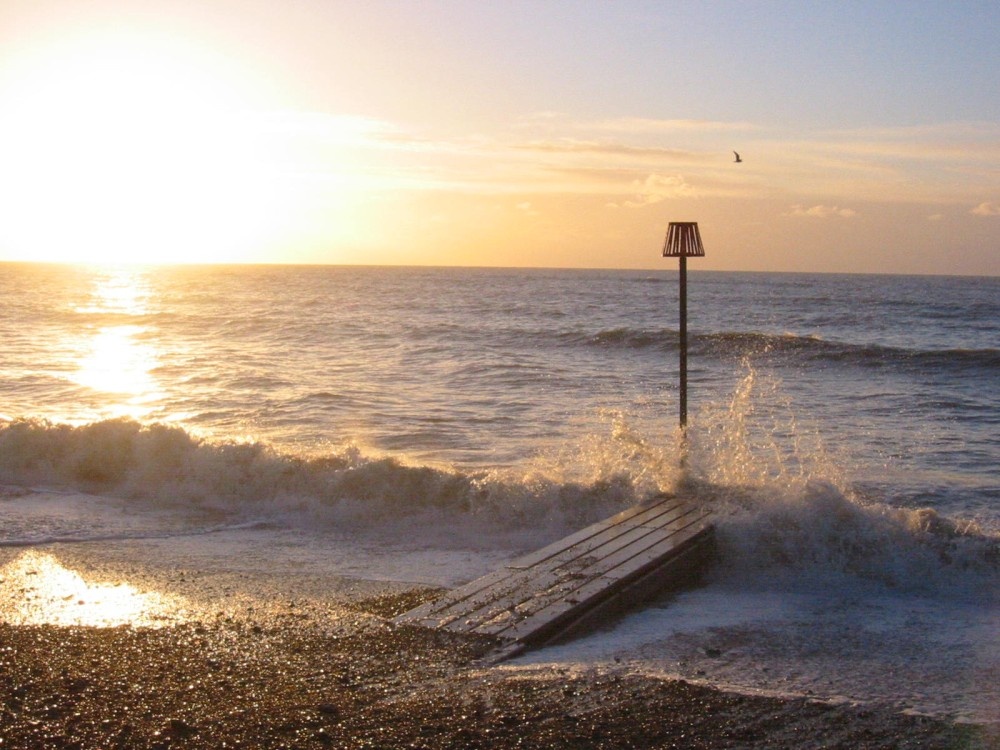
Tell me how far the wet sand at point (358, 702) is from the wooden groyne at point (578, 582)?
0.89 feet

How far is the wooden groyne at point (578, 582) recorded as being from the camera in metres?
5.87

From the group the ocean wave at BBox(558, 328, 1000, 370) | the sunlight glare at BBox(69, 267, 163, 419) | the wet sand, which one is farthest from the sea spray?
the ocean wave at BBox(558, 328, 1000, 370)

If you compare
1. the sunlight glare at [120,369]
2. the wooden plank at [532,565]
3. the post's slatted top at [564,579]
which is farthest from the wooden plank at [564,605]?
the sunlight glare at [120,369]

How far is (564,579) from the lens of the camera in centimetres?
660

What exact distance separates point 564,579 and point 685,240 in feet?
12.2

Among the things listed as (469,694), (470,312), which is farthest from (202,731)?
(470,312)

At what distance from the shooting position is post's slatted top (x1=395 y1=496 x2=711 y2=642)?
5.89 metres

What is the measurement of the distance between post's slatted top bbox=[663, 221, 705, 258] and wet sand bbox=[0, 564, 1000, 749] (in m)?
4.56

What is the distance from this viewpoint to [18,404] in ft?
54.6

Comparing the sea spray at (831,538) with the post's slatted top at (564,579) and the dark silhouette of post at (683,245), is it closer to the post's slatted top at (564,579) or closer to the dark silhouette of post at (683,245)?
the post's slatted top at (564,579)

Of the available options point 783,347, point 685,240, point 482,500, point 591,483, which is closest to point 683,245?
point 685,240

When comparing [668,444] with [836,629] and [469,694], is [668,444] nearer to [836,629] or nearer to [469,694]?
[836,629]

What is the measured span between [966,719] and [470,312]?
40571 mm

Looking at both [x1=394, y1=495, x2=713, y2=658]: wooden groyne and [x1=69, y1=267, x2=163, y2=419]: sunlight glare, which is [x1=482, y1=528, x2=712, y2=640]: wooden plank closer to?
[x1=394, y1=495, x2=713, y2=658]: wooden groyne
